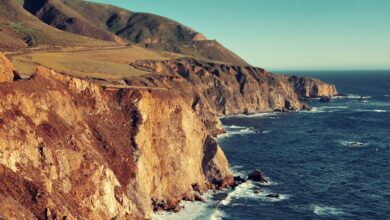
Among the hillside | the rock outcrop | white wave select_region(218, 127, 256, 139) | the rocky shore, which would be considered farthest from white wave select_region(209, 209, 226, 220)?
the hillside

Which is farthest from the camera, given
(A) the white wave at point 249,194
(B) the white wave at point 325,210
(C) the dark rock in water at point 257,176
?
(C) the dark rock in water at point 257,176

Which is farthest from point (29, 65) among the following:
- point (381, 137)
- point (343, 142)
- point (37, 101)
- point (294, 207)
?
point (381, 137)

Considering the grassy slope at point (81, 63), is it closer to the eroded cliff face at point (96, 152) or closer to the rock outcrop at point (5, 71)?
the rock outcrop at point (5, 71)

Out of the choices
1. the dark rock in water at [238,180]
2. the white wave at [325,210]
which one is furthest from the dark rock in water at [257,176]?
the white wave at [325,210]

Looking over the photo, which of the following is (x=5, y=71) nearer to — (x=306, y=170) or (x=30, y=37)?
(x=306, y=170)

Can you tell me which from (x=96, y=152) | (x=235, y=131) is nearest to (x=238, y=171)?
(x=96, y=152)

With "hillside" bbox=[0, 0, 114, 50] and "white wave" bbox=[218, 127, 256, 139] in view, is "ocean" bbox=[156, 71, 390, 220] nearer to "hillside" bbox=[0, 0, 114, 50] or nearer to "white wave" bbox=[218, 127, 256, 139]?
"white wave" bbox=[218, 127, 256, 139]
